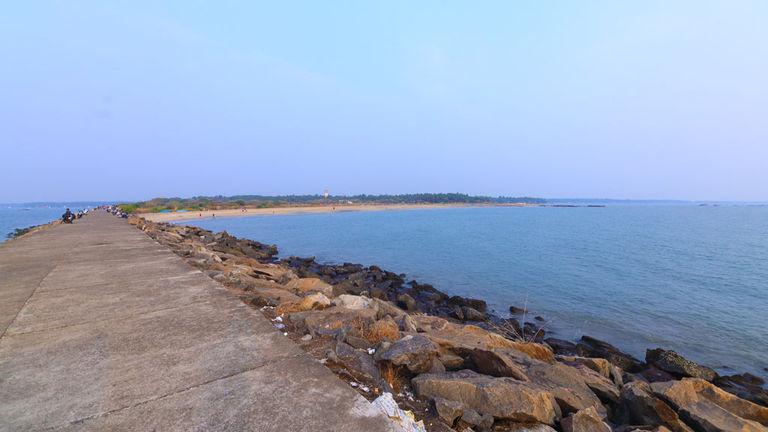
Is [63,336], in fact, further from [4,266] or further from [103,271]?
[4,266]

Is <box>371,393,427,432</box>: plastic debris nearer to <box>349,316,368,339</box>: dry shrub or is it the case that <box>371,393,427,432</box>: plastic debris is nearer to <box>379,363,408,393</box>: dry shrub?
<box>379,363,408,393</box>: dry shrub

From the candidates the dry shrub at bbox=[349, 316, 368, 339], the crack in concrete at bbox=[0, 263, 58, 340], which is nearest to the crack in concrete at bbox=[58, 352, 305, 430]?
the dry shrub at bbox=[349, 316, 368, 339]

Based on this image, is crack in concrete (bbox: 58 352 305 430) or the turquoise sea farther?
the turquoise sea

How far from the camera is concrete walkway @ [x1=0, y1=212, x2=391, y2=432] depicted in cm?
245

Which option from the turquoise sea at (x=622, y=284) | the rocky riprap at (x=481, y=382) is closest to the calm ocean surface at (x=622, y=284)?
the turquoise sea at (x=622, y=284)

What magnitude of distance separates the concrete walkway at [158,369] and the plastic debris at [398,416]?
8 centimetres

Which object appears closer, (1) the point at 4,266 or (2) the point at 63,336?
(2) the point at 63,336

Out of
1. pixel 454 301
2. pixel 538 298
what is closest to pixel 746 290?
pixel 538 298

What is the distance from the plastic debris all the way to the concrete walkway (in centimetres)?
8

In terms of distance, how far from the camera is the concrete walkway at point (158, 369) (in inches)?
96.3

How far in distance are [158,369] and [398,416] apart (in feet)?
7.28

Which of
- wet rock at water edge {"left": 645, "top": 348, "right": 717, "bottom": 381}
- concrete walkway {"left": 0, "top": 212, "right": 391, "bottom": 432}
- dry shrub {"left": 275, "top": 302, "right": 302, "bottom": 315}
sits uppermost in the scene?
concrete walkway {"left": 0, "top": 212, "right": 391, "bottom": 432}

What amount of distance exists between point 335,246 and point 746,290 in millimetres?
26381

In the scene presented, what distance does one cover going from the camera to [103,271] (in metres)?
7.70
